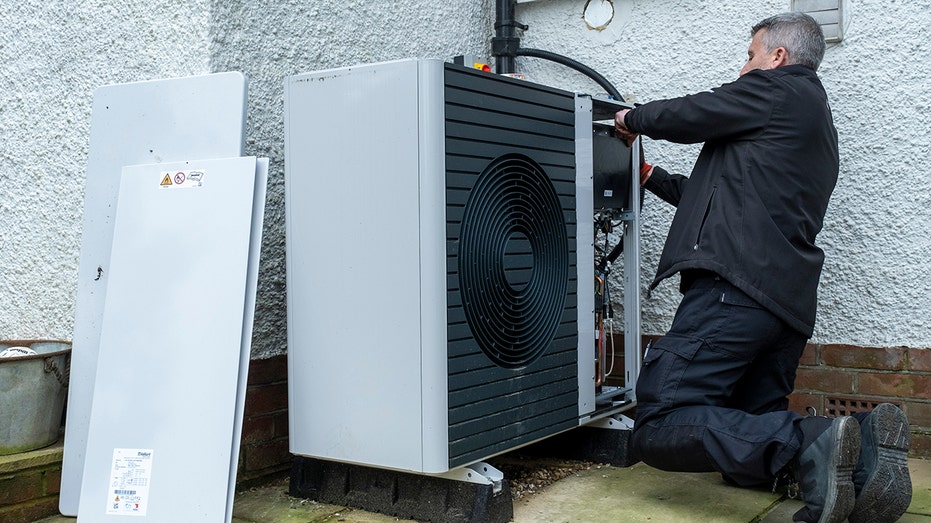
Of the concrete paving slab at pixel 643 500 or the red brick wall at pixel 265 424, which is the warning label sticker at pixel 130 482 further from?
the concrete paving slab at pixel 643 500

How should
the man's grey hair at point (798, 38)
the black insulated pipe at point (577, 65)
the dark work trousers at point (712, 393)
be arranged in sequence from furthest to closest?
the black insulated pipe at point (577, 65)
the man's grey hair at point (798, 38)
the dark work trousers at point (712, 393)

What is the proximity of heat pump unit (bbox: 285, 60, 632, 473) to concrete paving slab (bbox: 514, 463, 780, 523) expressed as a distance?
9.1 inches

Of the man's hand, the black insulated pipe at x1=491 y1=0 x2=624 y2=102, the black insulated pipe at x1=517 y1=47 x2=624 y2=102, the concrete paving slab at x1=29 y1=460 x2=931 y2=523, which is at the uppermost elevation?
the black insulated pipe at x1=491 y1=0 x2=624 y2=102

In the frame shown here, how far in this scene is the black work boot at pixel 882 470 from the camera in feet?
8.48

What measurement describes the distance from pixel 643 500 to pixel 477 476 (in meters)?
0.64

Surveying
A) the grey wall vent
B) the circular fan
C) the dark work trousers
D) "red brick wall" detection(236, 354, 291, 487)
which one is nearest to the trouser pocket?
the dark work trousers

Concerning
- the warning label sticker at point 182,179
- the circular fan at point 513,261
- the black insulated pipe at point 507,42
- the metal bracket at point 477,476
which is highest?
the black insulated pipe at point 507,42

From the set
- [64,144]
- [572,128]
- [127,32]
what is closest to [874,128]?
[572,128]

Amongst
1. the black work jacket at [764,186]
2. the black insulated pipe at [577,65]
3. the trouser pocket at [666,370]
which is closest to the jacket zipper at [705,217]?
the black work jacket at [764,186]

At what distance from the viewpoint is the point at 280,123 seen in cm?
322

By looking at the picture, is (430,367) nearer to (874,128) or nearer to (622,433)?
(622,433)

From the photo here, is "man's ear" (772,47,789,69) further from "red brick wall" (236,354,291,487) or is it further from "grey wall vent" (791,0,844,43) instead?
"red brick wall" (236,354,291,487)

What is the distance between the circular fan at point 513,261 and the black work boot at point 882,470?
1.03 m

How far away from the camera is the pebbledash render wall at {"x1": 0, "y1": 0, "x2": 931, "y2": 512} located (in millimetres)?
3164
